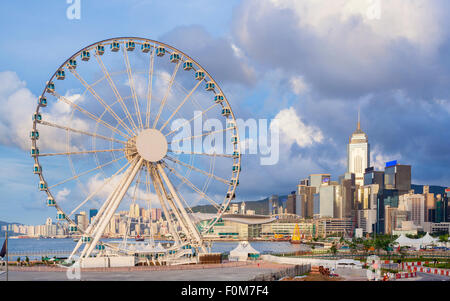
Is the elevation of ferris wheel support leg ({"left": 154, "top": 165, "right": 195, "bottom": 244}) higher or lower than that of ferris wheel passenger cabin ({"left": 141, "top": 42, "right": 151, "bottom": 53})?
lower

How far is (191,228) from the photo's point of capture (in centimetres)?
7206

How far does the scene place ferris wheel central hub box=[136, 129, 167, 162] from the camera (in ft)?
221

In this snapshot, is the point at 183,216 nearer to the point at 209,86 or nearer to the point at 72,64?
the point at 209,86

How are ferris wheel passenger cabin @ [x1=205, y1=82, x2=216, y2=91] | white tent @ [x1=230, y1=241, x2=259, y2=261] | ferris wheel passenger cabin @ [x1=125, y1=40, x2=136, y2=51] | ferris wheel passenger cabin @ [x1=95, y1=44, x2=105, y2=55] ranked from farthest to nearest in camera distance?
white tent @ [x1=230, y1=241, x2=259, y2=261], ferris wheel passenger cabin @ [x1=205, y1=82, x2=216, y2=91], ferris wheel passenger cabin @ [x1=125, y1=40, x2=136, y2=51], ferris wheel passenger cabin @ [x1=95, y1=44, x2=105, y2=55]

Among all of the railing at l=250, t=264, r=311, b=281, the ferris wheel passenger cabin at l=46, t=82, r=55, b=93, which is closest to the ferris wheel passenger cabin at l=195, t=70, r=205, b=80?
the ferris wheel passenger cabin at l=46, t=82, r=55, b=93

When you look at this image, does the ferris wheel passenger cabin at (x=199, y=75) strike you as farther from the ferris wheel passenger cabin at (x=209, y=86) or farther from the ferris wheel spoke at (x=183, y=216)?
the ferris wheel spoke at (x=183, y=216)

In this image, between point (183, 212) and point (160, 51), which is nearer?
point (160, 51)

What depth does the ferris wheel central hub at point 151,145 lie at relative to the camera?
6744cm

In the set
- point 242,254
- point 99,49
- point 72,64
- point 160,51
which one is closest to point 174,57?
point 160,51

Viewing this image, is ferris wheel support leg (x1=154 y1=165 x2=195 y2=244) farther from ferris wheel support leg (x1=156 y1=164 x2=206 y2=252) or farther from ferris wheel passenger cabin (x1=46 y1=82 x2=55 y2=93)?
ferris wheel passenger cabin (x1=46 y1=82 x2=55 y2=93)

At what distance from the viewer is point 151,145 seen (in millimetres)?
67875

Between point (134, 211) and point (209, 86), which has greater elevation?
point (209, 86)
